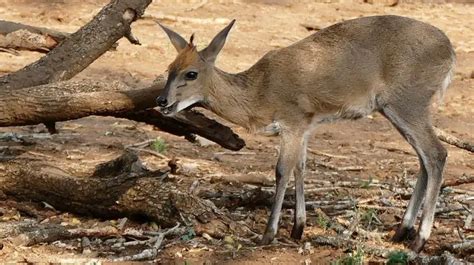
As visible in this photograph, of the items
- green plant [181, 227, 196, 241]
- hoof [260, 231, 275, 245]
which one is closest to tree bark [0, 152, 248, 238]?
green plant [181, 227, 196, 241]

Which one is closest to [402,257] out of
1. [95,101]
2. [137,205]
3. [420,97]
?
[420,97]

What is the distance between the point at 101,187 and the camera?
7.29 meters

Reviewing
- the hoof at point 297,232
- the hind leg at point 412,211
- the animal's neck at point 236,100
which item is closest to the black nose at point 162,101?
the animal's neck at point 236,100

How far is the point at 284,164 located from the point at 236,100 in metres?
0.57

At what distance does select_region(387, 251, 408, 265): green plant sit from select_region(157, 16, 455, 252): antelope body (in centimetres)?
54

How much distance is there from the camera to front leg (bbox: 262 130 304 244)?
6922mm

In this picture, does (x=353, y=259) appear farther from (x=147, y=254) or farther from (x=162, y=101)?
(x=162, y=101)

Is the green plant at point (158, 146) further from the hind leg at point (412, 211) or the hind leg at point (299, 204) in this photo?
the hind leg at point (412, 211)

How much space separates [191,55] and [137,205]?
1165 mm

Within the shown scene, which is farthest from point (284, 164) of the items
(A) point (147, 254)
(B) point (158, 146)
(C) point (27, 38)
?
(C) point (27, 38)

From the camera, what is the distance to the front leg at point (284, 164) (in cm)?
692

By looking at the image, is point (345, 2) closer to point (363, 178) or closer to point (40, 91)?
point (363, 178)

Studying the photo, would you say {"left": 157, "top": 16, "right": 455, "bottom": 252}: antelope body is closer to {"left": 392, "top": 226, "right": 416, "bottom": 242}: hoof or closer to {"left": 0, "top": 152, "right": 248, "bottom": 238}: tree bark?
{"left": 392, "top": 226, "right": 416, "bottom": 242}: hoof

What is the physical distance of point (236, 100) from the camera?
279 inches
